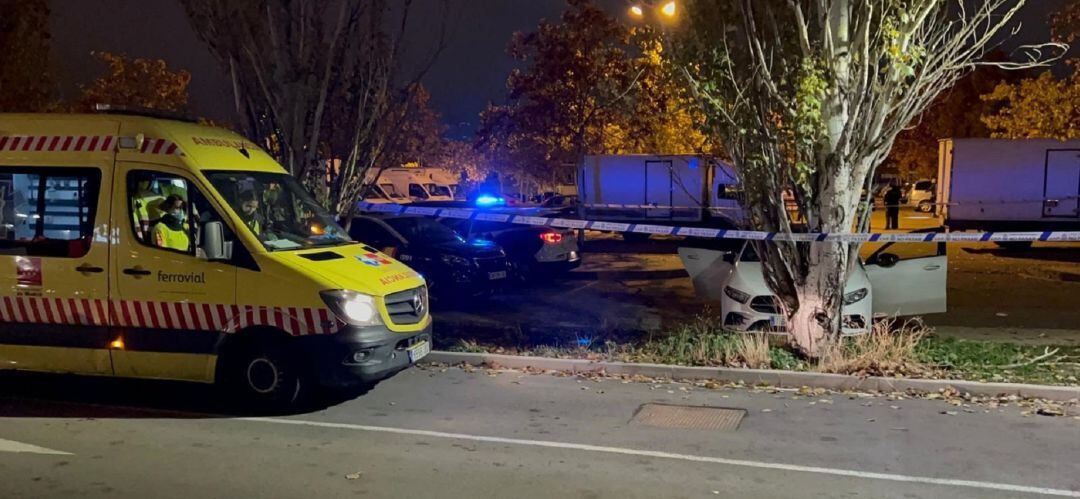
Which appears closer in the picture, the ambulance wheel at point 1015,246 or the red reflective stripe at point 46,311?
the red reflective stripe at point 46,311

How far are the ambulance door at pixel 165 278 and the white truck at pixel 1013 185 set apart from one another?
19982mm

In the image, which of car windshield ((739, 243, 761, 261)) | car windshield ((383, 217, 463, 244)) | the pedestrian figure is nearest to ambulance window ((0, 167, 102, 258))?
car windshield ((383, 217, 463, 244))

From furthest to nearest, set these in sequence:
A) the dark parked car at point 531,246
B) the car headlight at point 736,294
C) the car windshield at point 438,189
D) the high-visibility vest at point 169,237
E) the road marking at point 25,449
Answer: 1. the car windshield at point 438,189
2. the dark parked car at point 531,246
3. the car headlight at point 736,294
4. the high-visibility vest at point 169,237
5. the road marking at point 25,449

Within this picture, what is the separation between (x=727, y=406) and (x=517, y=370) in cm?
236

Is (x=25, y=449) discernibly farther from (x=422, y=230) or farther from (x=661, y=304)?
(x=661, y=304)

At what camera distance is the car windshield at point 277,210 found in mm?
6805

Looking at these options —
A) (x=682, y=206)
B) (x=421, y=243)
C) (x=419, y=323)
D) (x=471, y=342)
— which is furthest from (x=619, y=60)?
(x=419, y=323)

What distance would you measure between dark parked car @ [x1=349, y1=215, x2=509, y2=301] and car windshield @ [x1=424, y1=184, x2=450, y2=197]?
26994 mm

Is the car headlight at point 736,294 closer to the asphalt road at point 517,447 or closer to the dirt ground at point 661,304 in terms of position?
the dirt ground at point 661,304

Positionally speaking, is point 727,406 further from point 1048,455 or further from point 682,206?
point 682,206

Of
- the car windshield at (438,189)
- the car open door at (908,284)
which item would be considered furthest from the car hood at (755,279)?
the car windshield at (438,189)

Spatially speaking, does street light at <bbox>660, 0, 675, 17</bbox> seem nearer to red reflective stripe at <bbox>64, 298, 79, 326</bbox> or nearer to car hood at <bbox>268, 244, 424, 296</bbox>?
car hood at <bbox>268, 244, 424, 296</bbox>

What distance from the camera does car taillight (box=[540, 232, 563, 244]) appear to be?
48.3 ft

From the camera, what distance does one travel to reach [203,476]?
531 cm
